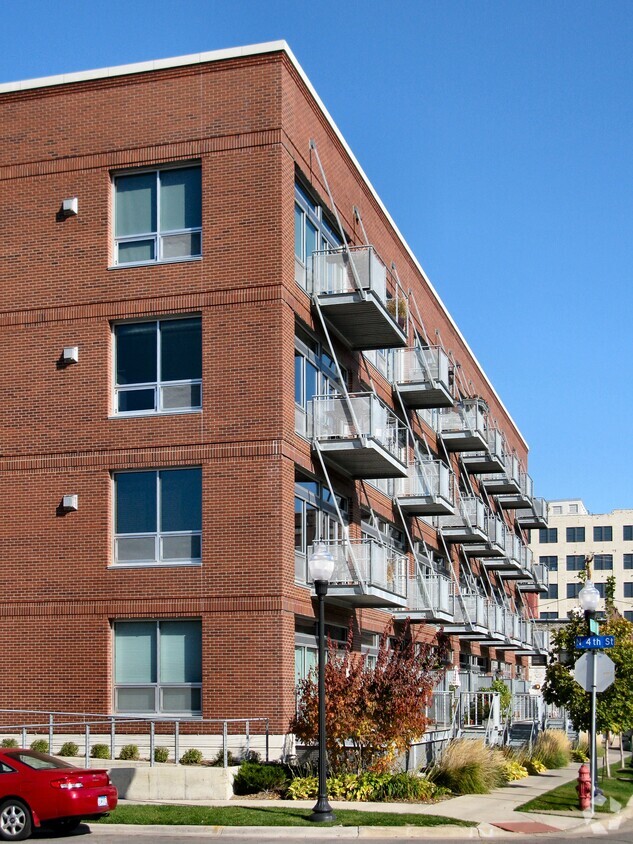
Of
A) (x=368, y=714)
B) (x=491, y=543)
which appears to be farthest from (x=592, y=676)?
(x=491, y=543)

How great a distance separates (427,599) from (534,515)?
3274 centimetres

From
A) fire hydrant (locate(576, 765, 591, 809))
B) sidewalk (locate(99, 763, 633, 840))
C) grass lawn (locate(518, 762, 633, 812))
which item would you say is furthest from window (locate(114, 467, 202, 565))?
fire hydrant (locate(576, 765, 591, 809))

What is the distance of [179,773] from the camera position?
912 inches

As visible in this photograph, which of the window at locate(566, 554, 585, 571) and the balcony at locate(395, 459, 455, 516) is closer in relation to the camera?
the balcony at locate(395, 459, 455, 516)

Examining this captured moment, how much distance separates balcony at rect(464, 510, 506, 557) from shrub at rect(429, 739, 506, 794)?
21507 millimetres

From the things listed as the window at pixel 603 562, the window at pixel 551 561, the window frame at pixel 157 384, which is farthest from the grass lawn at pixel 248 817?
the window at pixel 551 561

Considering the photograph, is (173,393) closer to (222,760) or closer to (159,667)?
(159,667)

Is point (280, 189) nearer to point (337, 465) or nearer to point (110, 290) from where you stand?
point (110, 290)

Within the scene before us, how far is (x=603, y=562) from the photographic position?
121m

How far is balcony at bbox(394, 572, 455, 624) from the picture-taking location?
1411 inches

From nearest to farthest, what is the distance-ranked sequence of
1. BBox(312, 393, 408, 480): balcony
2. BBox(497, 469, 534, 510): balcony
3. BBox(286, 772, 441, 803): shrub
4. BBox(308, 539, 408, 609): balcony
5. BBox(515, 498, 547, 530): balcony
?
BBox(286, 772, 441, 803): shrub, BBox(308, 539, 408, 609): balcony, BBox(312, 393, 408, 480): balcony, BBox(497, 469, 534, 510): balcony, BBox(515, 498, 547, 530): balcony

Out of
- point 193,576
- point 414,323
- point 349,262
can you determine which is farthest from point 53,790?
point 414,323

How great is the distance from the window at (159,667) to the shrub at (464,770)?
5.19m

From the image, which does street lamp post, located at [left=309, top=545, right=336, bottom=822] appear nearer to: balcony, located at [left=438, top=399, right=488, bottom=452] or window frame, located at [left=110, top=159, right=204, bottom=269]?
window frame, located at [left=110, top=159, right=204, bottom=269]
